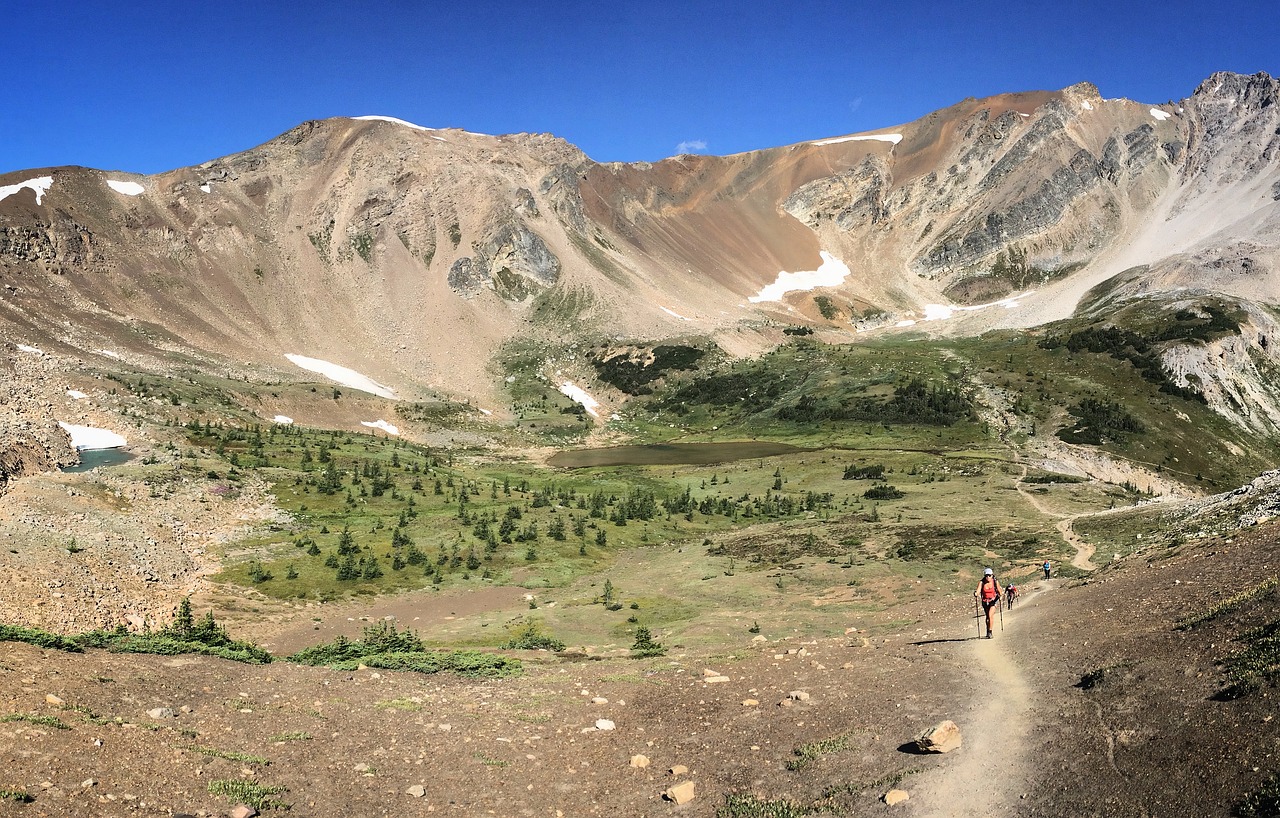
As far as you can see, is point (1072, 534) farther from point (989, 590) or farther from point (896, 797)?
point (896, 797)

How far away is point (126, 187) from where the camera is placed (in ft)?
435

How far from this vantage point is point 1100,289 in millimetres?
156500

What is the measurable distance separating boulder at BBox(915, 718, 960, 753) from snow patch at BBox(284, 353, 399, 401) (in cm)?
9927

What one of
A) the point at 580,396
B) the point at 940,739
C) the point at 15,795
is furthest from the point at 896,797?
the point at 580,396

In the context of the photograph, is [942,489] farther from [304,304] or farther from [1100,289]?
[1100,289]

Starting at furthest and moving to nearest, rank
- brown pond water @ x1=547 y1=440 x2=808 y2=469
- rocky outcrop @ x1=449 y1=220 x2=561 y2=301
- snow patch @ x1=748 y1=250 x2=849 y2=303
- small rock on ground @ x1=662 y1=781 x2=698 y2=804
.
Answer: snow patch @ x1=748 y1=250 x2=849 y2=303
rocky outcrop @ x1=449 y1=220 x2=561 y2=301
brown pond water @ x1=547 y1=440 x2=808 y2=469
small rock on ground @ x1=662 y1=781 x2=698 y2=804

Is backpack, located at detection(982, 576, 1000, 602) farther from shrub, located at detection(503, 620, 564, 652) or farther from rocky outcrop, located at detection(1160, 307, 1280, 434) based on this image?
rocky outcrop, located at detection(1160, 307, 1280, 434)

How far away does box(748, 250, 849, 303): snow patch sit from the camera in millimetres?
178500

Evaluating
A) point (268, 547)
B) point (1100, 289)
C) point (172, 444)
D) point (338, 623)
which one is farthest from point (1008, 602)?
point (1100, 289)

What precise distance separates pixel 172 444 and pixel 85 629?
124ft

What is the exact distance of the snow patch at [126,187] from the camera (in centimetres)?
13088

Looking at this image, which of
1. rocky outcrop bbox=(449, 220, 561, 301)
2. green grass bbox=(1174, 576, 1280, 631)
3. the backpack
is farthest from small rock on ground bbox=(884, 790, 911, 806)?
rocky outcrop bbox=(449, 220, 561, 301)

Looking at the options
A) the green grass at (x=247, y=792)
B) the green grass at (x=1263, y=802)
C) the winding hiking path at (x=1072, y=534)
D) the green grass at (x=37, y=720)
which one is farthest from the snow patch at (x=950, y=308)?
the green grass at (x=37, y=720)

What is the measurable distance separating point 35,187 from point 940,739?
Result: 5833 inches
